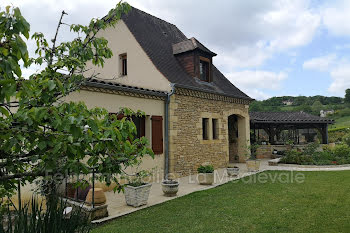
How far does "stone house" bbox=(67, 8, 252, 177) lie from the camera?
8.97 meters

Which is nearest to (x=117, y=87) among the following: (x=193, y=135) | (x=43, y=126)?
(x=193, y=135)

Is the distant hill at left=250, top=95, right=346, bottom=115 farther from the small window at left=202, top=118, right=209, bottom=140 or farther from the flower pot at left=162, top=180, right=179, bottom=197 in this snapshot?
the flower pot at left=162, top=180, right=179, bottom=197

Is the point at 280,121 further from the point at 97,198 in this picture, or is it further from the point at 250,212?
the point at 97,198

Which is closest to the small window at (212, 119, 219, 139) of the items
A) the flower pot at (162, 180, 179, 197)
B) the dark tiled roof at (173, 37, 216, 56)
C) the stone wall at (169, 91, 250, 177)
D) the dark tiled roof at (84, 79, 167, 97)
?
the stone wall at (169, 91, 250, 177)

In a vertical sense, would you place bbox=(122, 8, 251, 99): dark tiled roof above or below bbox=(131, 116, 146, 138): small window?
above

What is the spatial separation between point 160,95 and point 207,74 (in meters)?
4.26

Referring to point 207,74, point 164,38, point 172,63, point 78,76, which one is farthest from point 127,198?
point 164,38

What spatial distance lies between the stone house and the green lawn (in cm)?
287

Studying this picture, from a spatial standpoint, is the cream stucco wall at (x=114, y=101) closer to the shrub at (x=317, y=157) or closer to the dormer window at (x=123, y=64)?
the dormer window at (x=123, y=64)

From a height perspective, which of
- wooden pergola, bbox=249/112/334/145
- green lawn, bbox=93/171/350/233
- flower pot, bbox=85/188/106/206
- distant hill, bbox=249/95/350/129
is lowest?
green lawn, bbox=93/171/350/233

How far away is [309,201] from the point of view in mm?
6426

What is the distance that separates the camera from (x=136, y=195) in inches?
243

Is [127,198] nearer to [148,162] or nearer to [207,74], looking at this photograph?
[148,162]

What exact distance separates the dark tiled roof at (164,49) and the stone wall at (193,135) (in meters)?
0.70
